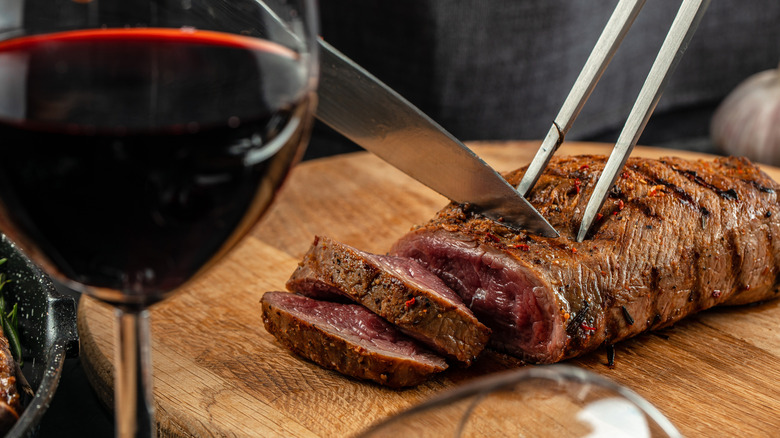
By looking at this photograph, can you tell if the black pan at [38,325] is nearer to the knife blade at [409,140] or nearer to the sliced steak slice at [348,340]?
the sliced steak slice at [348,340]

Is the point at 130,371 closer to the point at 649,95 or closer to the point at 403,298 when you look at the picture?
the point at 403,298

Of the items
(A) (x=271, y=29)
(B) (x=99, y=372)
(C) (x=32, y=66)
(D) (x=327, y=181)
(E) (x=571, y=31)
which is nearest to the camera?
(C) (x=32, y=66)

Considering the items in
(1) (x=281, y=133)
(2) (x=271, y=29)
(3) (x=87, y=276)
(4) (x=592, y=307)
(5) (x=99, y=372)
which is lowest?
(5) (x=99, y=372)

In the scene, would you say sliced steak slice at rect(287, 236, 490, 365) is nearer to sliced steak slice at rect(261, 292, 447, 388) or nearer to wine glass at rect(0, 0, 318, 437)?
sliced steak slice at rect(261, 292, 447, 388)

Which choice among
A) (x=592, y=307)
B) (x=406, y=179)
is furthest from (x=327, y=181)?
(x=592, y=307)

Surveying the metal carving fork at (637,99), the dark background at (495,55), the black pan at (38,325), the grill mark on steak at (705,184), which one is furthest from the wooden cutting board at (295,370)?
the dark background at (495,55)

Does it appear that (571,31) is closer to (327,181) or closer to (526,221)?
(327,181)
